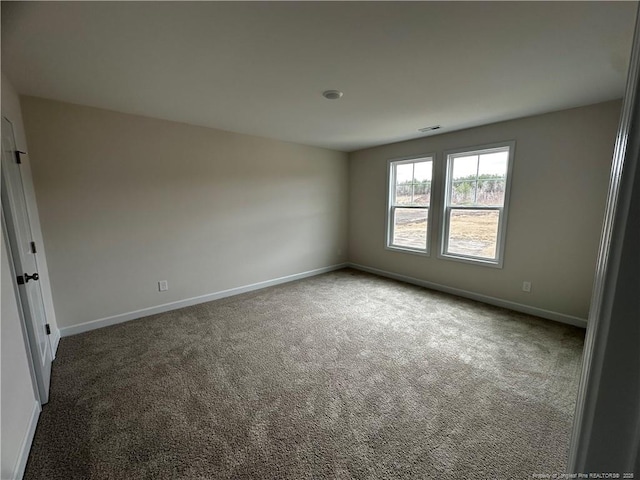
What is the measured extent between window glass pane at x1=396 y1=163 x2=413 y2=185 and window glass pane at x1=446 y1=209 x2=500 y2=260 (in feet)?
3.14

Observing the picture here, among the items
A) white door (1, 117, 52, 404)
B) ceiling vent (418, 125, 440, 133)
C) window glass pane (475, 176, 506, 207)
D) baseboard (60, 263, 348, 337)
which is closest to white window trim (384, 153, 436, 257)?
ceiling vent (418, 125, 440, 133)

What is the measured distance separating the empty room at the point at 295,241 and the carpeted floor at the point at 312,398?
0.02 m

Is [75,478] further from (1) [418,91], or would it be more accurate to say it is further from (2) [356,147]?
(2) [356,147]

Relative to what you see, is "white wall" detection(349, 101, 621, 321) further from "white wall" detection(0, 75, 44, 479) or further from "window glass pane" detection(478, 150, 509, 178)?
"white wall" detection(0, 75, 44, 479)

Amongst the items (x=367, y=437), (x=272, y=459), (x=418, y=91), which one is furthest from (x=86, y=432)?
(x=418, y=91)

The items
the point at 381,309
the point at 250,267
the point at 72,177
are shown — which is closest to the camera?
the point at 72,177

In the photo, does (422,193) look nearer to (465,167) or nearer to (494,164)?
(465,167)

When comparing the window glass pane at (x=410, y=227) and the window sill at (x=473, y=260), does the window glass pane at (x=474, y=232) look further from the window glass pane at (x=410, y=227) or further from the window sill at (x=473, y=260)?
the window glass pane at (x=410, y=227)

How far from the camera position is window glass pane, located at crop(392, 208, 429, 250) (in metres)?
4.41

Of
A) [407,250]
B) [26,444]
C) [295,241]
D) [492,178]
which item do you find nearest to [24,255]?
[26,444]

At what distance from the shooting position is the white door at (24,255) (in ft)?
5.75

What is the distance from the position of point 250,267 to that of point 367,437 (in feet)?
9.80

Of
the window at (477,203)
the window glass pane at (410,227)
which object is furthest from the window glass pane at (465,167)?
the window glass pane at (410,227)

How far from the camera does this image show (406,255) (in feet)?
15.1
